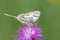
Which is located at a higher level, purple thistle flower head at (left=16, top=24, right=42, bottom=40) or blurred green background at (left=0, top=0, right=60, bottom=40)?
blurred green background at (left=0, top=0, right=60, bottom=40)

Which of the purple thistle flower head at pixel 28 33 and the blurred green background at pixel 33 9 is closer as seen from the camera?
the purple thistle flower head at pixel 28 33

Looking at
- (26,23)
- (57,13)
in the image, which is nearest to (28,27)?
(26,23)

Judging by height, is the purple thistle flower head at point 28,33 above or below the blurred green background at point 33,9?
below

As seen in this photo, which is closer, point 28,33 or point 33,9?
point 28,33

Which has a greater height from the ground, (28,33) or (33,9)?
(33,9)
